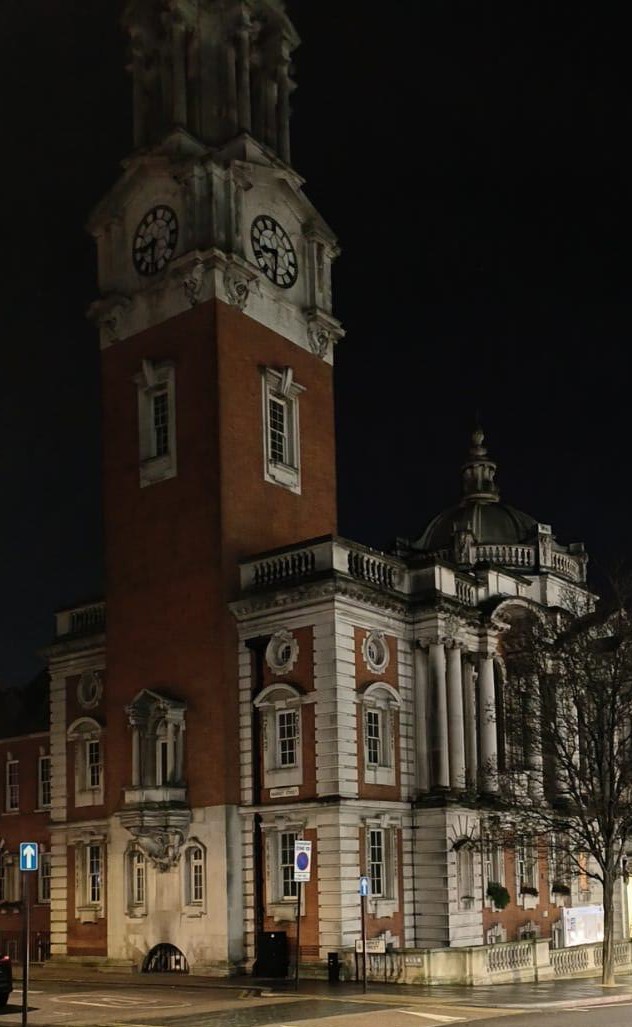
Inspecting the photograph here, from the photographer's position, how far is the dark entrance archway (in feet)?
133

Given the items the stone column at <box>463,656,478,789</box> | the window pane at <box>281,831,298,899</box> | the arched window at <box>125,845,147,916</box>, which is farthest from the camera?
the stone column at <box>463,656,478,789</box>

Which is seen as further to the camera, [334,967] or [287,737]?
[287,737]

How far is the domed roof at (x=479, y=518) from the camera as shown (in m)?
56.8

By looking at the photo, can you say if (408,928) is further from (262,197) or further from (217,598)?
(262,197)

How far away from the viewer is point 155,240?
46.7m

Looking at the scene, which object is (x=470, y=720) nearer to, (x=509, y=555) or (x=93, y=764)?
(x=509, y=555)

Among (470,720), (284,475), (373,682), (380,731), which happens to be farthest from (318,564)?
(470,720)

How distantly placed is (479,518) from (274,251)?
630 inches

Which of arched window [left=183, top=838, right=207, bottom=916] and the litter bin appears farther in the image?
arched window [left=183, top=838, right=207, bottom=916]

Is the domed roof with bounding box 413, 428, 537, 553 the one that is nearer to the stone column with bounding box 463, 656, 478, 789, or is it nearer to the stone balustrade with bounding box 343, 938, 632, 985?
the stone column with bounding box 463, 656, 478, 789

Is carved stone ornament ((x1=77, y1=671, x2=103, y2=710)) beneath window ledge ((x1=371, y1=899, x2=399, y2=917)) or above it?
above

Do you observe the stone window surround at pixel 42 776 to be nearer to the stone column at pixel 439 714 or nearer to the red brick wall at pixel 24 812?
the red brick wall at pixel 24 812

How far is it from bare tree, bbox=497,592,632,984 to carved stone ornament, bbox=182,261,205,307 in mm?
15260

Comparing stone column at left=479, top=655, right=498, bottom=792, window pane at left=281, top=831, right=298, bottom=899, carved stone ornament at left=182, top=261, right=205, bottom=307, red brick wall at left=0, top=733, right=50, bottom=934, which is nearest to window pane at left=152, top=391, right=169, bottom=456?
carved stone ornament at left=182, top=261, right=205, bottom=307
